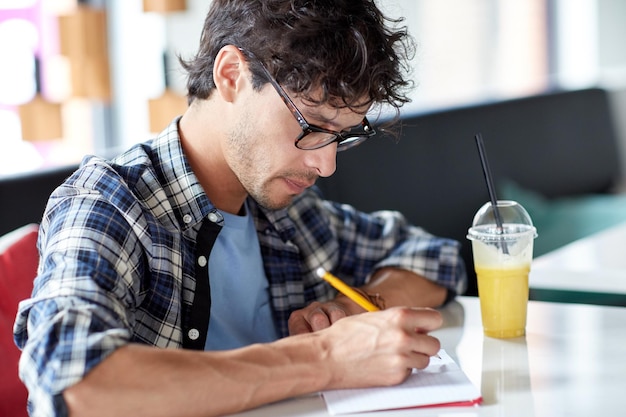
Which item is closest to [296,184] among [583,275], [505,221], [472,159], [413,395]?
[505,221]

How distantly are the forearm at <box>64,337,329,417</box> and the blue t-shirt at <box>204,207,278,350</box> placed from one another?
1.20 feet

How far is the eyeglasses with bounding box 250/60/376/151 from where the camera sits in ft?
4.72

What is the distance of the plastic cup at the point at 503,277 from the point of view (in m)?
1.47

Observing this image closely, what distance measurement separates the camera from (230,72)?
1.51 m

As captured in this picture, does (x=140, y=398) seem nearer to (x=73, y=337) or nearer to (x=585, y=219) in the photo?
(x=73, y=337)

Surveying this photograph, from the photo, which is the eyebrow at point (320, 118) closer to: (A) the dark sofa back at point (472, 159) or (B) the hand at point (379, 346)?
(B) the hand at point (379, 346)

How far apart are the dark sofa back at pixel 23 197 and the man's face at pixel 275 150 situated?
606 millimetres

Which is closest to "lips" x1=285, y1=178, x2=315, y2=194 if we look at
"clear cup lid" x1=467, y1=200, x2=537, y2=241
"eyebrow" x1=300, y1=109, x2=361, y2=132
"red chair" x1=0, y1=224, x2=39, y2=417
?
"eyebrow" x1=300, y1=109, x2=361, y2=132

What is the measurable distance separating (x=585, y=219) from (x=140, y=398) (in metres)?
2.70

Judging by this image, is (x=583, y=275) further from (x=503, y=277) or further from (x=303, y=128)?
Result: (x=303, y=128)

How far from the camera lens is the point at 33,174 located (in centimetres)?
199

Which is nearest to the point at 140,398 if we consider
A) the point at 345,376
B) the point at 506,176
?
the point at 345,376

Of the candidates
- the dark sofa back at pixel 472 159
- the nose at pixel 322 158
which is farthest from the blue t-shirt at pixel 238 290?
the dark sofa back at pixel 472 159

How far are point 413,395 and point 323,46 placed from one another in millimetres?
546
